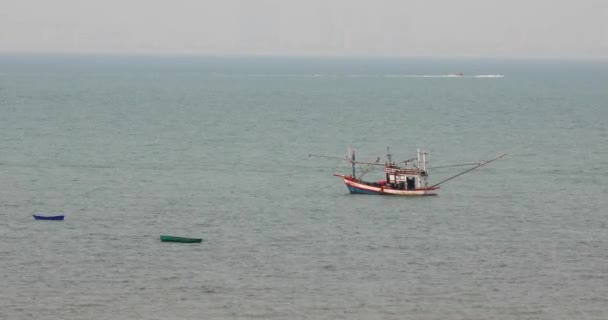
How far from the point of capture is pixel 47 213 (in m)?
110

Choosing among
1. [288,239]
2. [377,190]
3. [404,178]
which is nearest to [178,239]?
[288,239]

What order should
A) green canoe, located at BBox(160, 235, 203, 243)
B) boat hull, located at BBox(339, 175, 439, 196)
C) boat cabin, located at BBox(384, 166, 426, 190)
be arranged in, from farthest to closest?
boat cabin, located at BBox(384, 166, 426, 190)
boat hull, located at BBox(339, 175, 439, 196)
green canoe, located at BBox(160, 235, 203, 243)

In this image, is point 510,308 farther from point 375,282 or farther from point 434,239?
point 434,239

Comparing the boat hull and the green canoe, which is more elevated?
the green canoe

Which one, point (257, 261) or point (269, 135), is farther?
point (269, 135)

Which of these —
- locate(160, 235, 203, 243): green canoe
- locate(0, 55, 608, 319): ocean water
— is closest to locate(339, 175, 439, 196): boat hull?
locate(0, 55, 608, 319): ocean water

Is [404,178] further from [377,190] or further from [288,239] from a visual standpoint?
[288,239]

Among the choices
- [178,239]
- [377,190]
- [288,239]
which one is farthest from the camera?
[377,190]

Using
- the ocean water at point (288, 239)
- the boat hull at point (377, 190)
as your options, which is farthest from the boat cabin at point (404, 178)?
the ocean water at point (288, 239)

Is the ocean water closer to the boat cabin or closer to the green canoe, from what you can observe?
the green canoe

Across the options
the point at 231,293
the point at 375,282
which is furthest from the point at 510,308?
the point at 231,293

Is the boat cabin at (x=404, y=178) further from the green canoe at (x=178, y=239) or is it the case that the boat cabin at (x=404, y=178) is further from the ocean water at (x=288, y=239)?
the green canoe at (x=178, y=239)

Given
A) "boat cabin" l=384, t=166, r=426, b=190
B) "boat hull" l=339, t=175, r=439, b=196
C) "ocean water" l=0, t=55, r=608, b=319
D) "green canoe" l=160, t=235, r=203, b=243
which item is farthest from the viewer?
"boat cabin" l=384, t=166, r=426, b=190

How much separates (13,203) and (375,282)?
45.0 m
